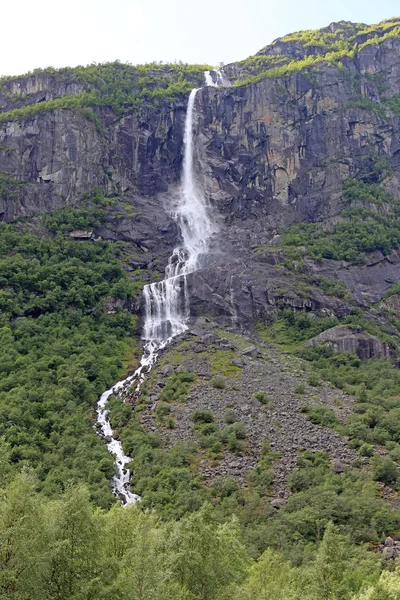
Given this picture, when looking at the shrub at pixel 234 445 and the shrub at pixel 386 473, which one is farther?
the shrub at pixel 234 445

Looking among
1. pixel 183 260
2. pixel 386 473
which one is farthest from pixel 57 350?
pixel 386 473

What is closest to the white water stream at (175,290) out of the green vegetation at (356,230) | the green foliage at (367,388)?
the green vegetation at (356,230)

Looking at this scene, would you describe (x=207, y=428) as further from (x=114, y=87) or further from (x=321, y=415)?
(x=114, y=87)

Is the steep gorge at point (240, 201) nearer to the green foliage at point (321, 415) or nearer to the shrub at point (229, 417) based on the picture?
the green foliage at point (321, 415)

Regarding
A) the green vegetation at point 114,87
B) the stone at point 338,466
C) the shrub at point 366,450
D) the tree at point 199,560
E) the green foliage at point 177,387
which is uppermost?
the green vegetation at point 114,87

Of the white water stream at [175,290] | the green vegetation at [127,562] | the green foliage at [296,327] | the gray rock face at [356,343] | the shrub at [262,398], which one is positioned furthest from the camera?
the green foliage at [296,327]

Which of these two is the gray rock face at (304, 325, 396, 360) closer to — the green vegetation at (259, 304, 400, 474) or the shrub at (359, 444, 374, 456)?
the green vegetation at (259, 304, 400, 474)

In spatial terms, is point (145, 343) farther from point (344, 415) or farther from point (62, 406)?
point (344, 415)
